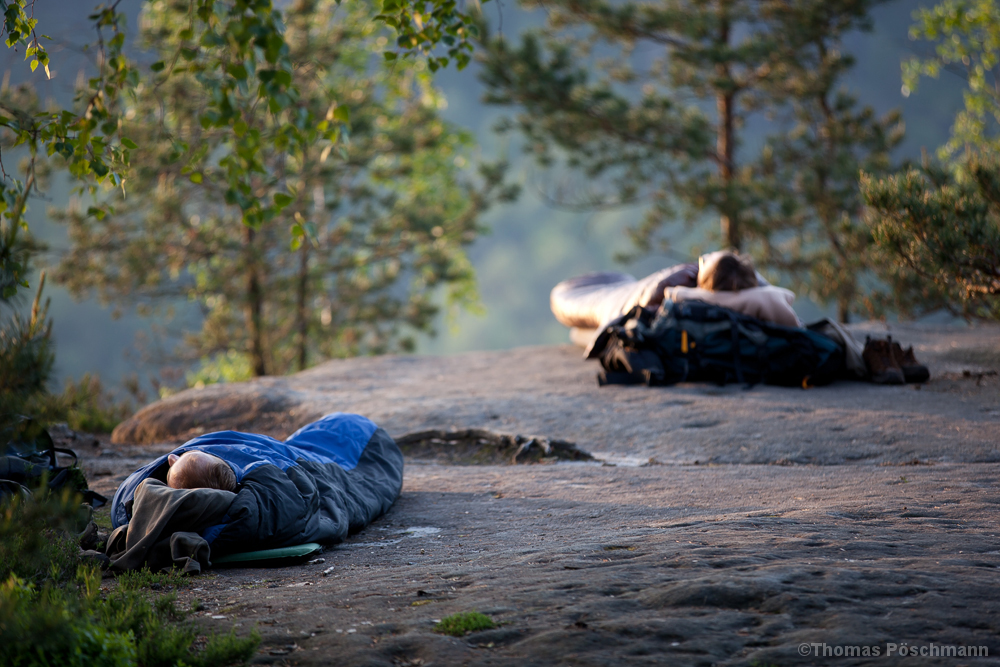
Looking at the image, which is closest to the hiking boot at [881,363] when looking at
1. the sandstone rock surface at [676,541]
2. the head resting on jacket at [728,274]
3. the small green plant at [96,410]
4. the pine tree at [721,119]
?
the sandstone rock surface at [676,541]

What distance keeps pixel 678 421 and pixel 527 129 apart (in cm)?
792

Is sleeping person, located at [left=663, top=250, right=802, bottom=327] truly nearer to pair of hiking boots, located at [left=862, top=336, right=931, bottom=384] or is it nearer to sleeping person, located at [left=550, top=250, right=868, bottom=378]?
sleeping person, located at [left=550, top=250, right=868, bottom=378]

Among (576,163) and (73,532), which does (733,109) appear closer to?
(576,163)

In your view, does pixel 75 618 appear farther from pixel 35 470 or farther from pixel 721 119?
pixel 721 119

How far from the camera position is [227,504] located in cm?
252

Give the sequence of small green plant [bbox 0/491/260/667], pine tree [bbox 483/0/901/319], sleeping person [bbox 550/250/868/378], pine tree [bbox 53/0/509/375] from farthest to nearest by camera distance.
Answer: pine tree [bbox 53/0/509/375], pine tree [bbox 483/0/901/319], sleeping person [bbox 550/250/868/378], small green plant [bbox 0/491/260/667]

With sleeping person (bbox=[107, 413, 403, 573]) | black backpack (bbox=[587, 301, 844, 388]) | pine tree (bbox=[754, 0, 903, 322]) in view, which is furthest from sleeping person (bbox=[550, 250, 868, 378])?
pine tree (bbox=[754, 0, 903, 322])

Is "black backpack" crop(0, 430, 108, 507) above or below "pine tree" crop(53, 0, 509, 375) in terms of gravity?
below

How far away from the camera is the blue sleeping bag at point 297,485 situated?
256 cm

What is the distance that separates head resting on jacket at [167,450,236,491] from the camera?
103 inches


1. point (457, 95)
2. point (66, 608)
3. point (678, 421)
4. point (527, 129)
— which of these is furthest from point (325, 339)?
point (457, 95)

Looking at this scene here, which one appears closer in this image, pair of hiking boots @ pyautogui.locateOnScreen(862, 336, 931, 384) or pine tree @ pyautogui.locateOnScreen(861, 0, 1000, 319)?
pine tree @ pyautogui.locateOnScreen(861, 0, 1000, 319)

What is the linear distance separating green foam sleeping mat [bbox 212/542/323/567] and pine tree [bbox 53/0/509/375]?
8.70 meters

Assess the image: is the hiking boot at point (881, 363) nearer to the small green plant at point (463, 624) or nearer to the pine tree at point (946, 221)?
the pine tree at point (946, 221)
